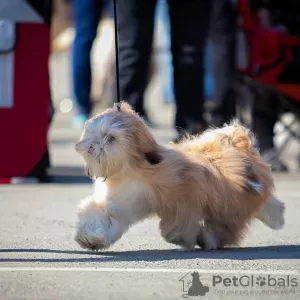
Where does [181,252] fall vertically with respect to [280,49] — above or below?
below

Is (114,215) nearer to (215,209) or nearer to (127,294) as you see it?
(215,209)

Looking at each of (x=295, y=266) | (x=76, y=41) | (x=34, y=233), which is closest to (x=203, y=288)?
(x=295, y=266)

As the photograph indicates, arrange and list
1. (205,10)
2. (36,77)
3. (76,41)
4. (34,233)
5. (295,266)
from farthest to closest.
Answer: (76,41)
(205,10)
(36,77)
(34,233)
(295,266)

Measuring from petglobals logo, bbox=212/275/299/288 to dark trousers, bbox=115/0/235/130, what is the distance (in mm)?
4031

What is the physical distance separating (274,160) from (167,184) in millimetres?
4363

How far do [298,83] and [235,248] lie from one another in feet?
12.6

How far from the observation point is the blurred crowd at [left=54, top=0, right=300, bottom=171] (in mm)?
9117

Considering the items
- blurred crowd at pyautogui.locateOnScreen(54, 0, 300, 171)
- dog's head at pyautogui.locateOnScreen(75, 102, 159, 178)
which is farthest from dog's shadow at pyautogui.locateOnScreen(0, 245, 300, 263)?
blurred crowd at pyautogui.locateOnScreen(54, 0, 300, 171)

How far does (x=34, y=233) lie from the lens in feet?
21.5

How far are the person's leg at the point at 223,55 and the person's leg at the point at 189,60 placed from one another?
2.21ft

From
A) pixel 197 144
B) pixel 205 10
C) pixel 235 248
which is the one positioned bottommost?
pixel 235 248

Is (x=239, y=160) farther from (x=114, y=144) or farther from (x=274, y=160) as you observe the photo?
(x=274, y=160)

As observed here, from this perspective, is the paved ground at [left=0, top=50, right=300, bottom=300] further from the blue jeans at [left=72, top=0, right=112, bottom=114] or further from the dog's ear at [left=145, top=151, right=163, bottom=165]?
the blue jeans at [left=72, top=0, right=112, bottom=114]

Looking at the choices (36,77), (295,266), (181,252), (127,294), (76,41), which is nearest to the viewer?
(127,294)
